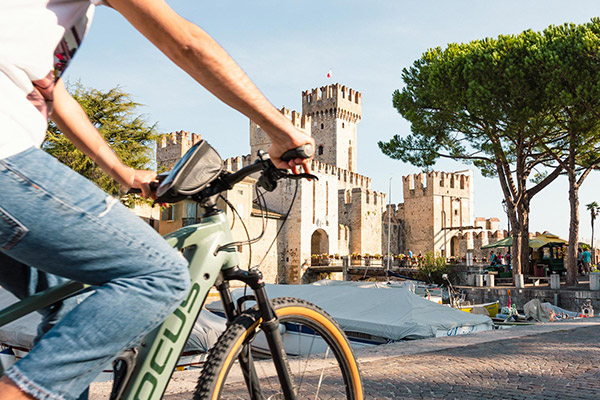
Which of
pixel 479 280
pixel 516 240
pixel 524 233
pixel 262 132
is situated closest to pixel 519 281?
Answer: pixel 516 240

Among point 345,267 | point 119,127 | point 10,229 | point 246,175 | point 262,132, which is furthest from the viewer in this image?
point 262,132

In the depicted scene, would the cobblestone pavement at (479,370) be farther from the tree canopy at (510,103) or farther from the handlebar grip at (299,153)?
the tree canopy at (510,103)

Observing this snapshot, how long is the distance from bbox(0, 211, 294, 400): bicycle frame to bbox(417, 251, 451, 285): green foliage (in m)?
23.5

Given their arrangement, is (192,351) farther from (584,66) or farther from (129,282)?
(584,66)

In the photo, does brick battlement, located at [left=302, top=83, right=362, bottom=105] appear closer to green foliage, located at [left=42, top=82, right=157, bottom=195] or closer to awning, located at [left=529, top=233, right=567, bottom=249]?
awning, located at [left=529, top=233, right=567, bottom=249]

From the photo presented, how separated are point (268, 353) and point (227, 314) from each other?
150mm

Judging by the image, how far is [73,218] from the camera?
82 centimetres

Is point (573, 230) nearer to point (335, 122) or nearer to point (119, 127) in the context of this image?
point (119, 127)

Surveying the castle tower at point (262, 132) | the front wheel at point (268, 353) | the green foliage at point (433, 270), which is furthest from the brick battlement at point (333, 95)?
the front wheel at point (268, 353)

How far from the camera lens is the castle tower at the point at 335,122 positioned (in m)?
44.5

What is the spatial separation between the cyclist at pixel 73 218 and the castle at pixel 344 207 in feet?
80.1

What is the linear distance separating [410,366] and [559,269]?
851 inches

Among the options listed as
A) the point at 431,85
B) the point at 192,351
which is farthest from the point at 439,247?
the point at 192,351

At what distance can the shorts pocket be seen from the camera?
2.58 ft
